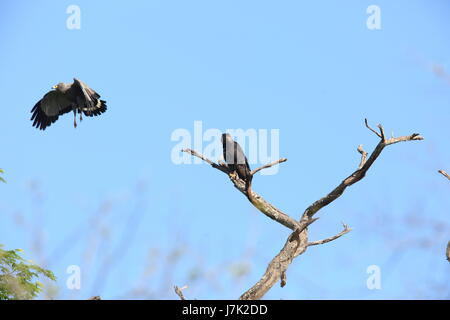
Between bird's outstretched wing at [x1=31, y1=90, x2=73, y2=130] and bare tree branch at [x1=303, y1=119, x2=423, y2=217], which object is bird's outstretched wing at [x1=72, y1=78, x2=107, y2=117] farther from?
bare tree branch at [x1=303, y1=119, x2=423, y2=217]

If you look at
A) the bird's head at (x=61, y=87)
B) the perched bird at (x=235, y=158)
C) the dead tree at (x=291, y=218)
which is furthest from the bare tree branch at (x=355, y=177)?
the bird's head at (x=61, y=87)

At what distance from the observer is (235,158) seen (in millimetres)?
10281

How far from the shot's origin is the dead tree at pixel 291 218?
880 cm

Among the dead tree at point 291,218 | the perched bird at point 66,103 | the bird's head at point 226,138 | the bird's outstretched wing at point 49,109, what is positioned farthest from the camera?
the bird's outstretched wing at point 49,109

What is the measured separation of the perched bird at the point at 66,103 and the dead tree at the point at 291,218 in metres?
4.28

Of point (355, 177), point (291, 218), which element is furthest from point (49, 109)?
point (355, 177)

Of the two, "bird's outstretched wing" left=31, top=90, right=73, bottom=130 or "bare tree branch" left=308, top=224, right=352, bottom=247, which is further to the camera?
"bird's outstretched wing" left=31, top=90, right=73, bottom=130

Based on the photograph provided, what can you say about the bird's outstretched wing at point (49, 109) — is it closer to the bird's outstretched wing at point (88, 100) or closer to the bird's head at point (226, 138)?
the bird's outstretched wing at point (88, 100)

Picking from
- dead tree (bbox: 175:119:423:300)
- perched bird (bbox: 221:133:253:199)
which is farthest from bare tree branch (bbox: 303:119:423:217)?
perched bird (bbox: 221:133:253:199)

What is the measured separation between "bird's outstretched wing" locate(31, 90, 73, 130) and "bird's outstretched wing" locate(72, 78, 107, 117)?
29 cm

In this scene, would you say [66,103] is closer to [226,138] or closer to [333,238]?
[226,138]

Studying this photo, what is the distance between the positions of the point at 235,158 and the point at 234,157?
0.19ft

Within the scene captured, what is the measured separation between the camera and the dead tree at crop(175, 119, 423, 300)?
28.9ft
